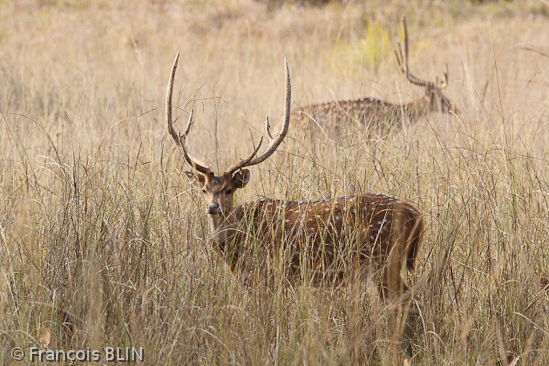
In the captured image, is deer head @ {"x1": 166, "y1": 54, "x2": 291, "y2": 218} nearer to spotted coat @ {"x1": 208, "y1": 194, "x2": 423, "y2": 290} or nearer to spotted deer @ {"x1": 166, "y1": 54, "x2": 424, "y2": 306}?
spotted deer @ {"x1": 166, "y1": 54, "x2": 424, "y2": 306}

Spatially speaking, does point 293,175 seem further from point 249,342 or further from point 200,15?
point 200,15

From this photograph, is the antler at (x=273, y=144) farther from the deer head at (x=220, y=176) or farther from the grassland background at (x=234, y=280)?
the grassland background at (x=234, y=280)

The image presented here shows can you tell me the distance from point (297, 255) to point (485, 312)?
983 mm

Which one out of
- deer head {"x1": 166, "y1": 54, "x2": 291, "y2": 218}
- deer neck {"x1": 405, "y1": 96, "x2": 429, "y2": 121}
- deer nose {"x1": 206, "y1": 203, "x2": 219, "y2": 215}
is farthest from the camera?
deer neck {"x1": 405, "y1": 96, "x2": 429, "y2": 121}

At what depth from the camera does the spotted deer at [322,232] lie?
3.16 m

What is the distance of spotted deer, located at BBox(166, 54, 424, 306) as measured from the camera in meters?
3.16

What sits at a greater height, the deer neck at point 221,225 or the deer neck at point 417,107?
the deer neck at point 417,107

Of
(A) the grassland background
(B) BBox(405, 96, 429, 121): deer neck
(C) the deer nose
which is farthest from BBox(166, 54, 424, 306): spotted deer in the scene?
(B) BBox(405, 96, 429, 121): deer neck

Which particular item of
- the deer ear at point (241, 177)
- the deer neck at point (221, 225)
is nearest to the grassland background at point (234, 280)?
the deer neck at point (221, 225)

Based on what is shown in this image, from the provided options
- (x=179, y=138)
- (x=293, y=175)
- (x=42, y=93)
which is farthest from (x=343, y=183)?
(x=42, y=93)

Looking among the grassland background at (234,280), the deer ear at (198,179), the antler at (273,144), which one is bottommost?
the grassland background at (234,280)

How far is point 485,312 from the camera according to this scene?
2910 millimetres

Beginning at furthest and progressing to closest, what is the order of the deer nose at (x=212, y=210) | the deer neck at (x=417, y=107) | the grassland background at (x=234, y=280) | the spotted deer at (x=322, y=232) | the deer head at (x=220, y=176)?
the deer neck at (x=417, y=107), the deer head at (x=220, y=176), the deer nose at (x=212, y=210), the spotted deer at (x=322, y=232), the grassland background at (x=234, y=280)

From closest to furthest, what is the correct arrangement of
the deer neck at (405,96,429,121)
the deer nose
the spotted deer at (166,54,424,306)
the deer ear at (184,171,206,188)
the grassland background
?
1. the grassland background
2. the spotted deer at (166,54,424,306)
3. the deer nose
4. the deer ear at (184,171,206,188)
5. the deer neck at (405,96,429,121)
